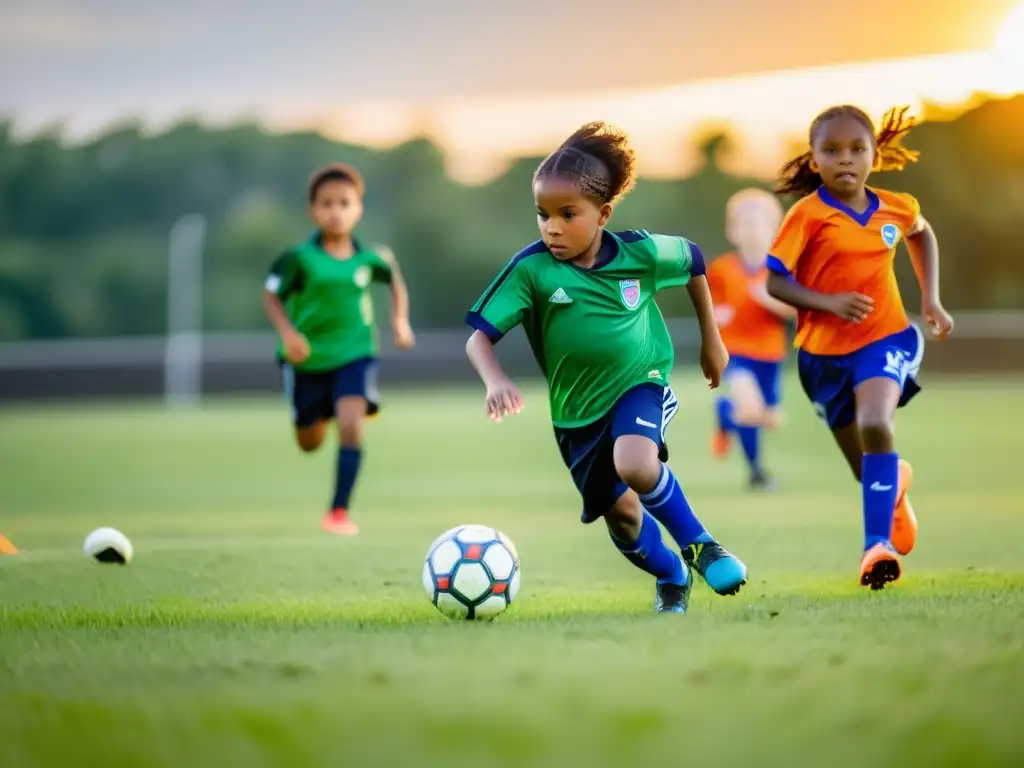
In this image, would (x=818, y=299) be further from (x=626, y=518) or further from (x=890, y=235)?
(x=626, y=518)

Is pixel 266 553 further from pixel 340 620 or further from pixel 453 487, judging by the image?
pixel 453 487

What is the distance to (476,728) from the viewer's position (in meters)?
3.07

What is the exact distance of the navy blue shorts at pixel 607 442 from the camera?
16.5ft

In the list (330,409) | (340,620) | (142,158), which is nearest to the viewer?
(340,620)

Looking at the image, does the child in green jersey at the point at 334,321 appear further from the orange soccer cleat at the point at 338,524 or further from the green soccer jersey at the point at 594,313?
the green soccer jersey at the point at 594,313

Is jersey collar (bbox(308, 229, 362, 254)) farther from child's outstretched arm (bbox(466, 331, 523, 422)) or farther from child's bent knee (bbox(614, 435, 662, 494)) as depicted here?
child's bent knee (bbox(614, 435, 662, 494))

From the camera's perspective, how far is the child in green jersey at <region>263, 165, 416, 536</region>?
29.4 feet

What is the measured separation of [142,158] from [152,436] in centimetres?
2713

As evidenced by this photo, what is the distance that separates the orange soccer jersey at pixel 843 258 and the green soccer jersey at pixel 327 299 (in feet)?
12.1

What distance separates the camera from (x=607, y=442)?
512 centimetres

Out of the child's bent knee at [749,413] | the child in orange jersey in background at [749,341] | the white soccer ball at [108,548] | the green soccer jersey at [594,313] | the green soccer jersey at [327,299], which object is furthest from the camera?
the child in orange jersey in background at [749,341]

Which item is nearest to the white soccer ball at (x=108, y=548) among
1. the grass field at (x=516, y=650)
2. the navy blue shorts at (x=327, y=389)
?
the grass field at (x=516, y=650)

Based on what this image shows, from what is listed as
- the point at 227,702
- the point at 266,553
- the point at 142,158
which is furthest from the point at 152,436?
the point at 142,158

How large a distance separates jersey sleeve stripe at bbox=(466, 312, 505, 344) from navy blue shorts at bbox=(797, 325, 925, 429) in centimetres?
168
